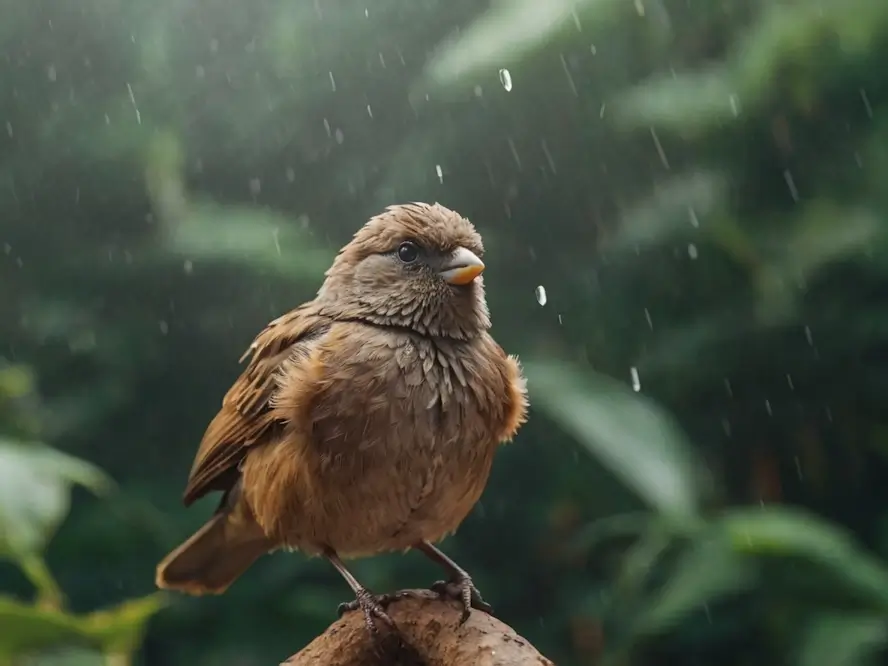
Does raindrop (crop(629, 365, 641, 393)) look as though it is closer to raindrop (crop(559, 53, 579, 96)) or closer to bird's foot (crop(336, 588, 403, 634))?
raindrop (crop(559, 53, 579, 96))

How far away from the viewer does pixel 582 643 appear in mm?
3090

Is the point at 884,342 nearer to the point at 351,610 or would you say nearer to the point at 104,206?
the point at 351,610

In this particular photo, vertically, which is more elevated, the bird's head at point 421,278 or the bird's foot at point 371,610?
the bird's head at point 421,278

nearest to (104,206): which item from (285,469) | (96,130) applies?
(96,130)

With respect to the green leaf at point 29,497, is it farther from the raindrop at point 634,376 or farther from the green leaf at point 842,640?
the green leaf at point 842,640

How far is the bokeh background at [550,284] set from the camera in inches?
118

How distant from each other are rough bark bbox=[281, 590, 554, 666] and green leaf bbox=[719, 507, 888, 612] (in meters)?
1.23

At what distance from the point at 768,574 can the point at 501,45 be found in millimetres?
1541

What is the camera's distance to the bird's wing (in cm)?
188

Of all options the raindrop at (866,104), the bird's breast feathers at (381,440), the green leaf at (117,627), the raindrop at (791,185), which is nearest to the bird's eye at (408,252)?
the bird's breast feathers at (381,440)

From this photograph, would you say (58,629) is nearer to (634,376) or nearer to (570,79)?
(634,376)

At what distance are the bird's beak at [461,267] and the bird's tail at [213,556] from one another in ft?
1.83

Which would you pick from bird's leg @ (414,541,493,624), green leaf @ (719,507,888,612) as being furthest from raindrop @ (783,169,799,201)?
bird's leg @ (414,541,493,624)

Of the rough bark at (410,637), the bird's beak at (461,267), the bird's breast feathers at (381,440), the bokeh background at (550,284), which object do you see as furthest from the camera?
the bokeh background at (550,284)
